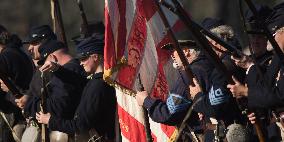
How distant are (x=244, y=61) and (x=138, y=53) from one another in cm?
135

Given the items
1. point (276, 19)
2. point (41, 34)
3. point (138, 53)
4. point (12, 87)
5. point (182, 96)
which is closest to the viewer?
point (276, 19)

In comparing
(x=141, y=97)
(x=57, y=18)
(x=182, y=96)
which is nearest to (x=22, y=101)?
(x=57, y=18)

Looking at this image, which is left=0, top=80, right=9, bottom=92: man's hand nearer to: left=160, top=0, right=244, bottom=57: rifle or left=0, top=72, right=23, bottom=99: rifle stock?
Result: left=0, top=72, right=23, bottom=99: rifle stock

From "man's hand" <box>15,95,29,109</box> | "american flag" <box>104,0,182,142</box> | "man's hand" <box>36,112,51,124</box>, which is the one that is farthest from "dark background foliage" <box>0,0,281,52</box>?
"american flag" <box>104,0,182,142</box>

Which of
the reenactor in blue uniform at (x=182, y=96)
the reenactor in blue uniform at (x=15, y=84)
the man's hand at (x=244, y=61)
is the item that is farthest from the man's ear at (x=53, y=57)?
the man's hand at (x=244, y=61)

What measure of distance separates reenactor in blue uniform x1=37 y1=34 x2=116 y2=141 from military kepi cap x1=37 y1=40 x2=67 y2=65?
73 cm

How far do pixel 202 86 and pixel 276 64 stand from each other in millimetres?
917

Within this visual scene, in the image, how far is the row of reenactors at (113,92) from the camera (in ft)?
32.8

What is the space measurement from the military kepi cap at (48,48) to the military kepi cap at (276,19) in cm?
363

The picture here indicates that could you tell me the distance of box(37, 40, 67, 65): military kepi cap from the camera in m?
13.2

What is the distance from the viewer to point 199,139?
1097cm

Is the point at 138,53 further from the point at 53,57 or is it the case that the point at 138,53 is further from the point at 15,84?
the point at 15,84

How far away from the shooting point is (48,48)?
43.5 ft

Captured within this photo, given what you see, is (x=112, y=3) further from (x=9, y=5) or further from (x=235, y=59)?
(x=9, y=5)
